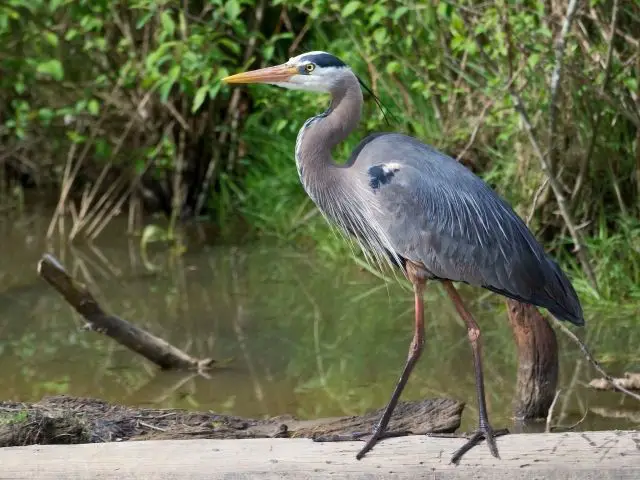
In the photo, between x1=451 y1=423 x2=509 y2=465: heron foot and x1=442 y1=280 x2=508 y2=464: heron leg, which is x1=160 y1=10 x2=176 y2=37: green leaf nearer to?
x1=442 y1=280 x2=508 y2=464: heron leg

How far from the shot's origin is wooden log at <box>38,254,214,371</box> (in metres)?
5.59

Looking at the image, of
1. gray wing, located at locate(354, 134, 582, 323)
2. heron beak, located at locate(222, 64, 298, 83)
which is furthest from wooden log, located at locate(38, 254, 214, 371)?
gray wing, located at locate(354, 134, 582, 323)

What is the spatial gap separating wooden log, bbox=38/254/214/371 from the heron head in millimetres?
1531

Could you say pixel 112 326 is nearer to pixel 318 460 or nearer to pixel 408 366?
pixel 408 366

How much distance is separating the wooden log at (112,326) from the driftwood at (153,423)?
3.00ft

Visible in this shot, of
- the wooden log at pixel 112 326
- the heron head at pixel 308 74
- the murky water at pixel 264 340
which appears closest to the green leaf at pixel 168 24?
the murky water at pixel 264 340

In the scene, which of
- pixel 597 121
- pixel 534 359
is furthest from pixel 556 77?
pixel 534 359

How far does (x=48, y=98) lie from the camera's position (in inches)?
376

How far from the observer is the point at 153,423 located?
460 centimetres

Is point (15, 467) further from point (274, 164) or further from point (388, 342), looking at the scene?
point (274, 164)

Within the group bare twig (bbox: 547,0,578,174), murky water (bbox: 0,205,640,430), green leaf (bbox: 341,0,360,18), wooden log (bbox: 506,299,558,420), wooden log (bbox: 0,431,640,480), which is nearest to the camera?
wooden log (bbox: 0,431,640,480)

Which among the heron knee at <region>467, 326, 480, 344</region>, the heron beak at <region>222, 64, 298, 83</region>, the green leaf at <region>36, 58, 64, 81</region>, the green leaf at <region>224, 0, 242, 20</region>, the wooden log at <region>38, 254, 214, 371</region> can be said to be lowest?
the wooden log at <region>38, 254, 214, 371</region>

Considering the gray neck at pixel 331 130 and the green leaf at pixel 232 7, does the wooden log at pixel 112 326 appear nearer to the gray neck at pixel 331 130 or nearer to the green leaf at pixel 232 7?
the gray neck at pixel 331 130

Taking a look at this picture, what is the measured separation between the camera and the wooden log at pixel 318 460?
377cm
